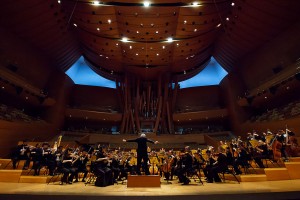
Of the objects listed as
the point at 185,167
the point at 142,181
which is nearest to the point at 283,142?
the point at 185,167

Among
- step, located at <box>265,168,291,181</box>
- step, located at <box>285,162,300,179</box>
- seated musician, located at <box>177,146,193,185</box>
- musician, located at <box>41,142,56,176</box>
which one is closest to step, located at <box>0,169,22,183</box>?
musician, located at <box>41,142,56,176</box>

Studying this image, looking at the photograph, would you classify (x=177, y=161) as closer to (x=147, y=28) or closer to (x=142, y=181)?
(x=142, y=181)

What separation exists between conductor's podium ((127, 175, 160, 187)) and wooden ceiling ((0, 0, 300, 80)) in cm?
1302

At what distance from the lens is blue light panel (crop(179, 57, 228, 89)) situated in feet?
88.5

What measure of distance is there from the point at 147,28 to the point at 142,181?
14.8 m

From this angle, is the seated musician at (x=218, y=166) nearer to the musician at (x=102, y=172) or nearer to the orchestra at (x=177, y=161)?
the orchestra at (x=177, y=161)

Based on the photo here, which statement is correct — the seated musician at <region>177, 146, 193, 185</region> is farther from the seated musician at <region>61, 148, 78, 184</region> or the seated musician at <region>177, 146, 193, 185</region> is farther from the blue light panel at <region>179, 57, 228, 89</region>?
the blue light panel at <region>179, 57, 228, 89</region>

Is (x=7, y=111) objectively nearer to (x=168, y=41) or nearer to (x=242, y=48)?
(x=168, y=41)

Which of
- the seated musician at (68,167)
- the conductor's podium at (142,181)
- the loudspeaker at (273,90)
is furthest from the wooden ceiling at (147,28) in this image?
the conductor's podium at (142,181)

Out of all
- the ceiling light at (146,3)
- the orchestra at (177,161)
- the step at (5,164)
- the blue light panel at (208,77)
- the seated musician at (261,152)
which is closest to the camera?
the orchestra at (177,161)

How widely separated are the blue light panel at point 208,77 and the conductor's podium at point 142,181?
74.8 ft

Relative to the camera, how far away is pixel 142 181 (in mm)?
5527

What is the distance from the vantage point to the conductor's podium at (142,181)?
549 cm

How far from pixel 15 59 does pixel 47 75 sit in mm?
4313
